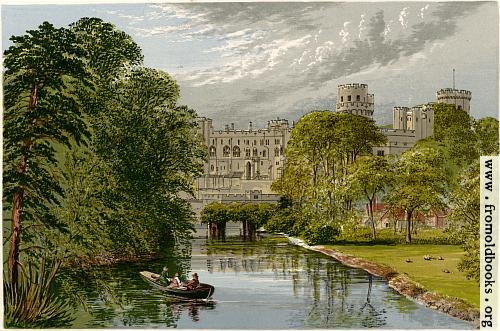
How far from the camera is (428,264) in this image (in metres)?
10.2

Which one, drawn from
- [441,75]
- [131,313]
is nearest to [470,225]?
[441,75]

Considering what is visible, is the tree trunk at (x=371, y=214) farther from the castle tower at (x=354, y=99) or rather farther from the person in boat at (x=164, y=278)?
the person in boat at (x=164, y=278)

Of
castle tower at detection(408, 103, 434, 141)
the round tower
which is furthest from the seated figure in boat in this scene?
the round tower

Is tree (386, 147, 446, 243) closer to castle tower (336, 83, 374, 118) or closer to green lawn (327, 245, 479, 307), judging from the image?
green lawn (327, 245, 479, 307)

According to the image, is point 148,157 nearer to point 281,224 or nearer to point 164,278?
point 164,278

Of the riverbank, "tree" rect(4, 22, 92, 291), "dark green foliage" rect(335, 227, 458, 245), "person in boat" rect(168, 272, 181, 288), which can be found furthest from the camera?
"dark green foliage" rect(335, 227, 458, 245)

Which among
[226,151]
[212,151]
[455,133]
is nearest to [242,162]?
[226,151]

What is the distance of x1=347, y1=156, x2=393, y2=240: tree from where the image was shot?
34.5 ft

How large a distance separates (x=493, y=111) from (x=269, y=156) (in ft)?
8.89

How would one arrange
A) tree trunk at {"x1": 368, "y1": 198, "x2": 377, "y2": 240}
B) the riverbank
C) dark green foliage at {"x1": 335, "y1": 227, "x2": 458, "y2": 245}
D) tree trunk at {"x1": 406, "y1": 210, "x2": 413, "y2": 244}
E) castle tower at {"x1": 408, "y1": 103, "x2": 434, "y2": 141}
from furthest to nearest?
tree trunk at {"x1": 368, "y1": 198, "x2": 377, "y2": 240}, tree trunk at {"x1": 406, "y1": 210, "x2": 413, "y2": 244}, dark green foliage at {"x1": 335, "y1": 227, "x2": 458, "y2": 245}, castle tower at {"x1": 408, "y1": 103, "x2": 434, "y2": 141}, the riverbank

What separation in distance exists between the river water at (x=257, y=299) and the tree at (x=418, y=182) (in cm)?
99

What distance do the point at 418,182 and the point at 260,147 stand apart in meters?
1.97

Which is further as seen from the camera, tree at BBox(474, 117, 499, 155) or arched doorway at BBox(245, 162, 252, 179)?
arched doorway at BBox(245, 162, 252, 179)

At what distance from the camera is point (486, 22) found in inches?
391
